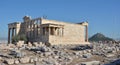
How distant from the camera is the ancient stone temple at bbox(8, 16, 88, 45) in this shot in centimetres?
3997

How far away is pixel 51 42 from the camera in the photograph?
1500 inches

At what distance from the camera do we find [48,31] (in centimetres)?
3991

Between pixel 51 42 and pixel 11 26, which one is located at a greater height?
pixel 11 26

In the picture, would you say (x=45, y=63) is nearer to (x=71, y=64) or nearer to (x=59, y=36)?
(x=71, y=64)

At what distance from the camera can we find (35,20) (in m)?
42.1

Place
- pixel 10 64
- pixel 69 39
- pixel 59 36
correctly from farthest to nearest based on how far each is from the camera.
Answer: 1. pixel 69 39
2. pixel 59 36
3. pixel 10 64

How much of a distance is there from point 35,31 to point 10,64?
83.1 feet

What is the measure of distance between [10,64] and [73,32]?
29.8 m

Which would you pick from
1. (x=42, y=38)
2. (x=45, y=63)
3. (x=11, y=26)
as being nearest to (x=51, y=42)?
(x=42, y=38)

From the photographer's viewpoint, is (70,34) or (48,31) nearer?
(48,31)

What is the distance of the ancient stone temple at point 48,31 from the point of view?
40.0m

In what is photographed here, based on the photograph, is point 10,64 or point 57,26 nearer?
point 10,64

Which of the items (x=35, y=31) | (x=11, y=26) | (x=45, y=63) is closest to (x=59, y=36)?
(x=35, y=31)

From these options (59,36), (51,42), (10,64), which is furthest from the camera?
(59,36)
